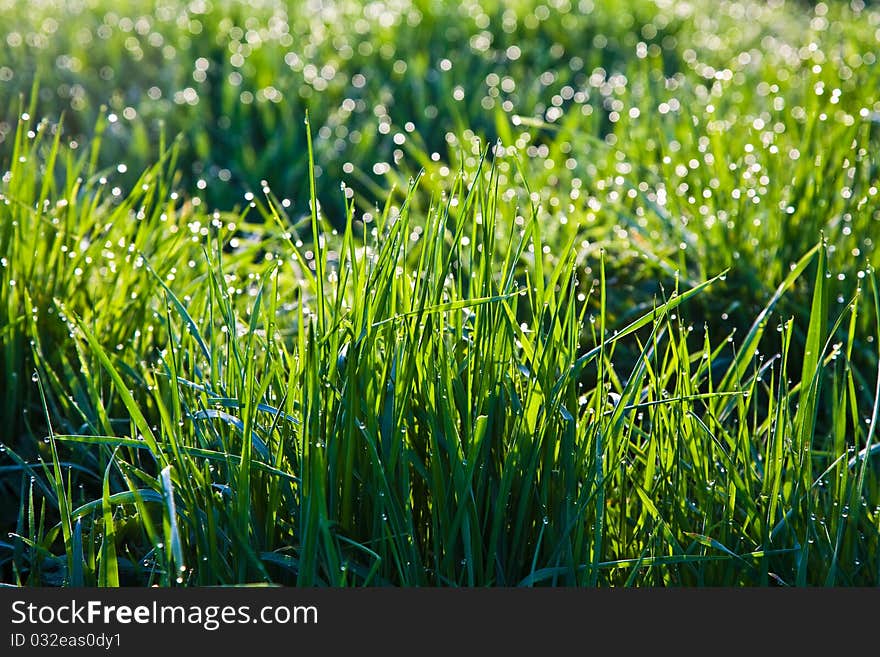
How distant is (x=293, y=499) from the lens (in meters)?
1.32

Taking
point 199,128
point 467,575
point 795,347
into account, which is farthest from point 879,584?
point 199,128

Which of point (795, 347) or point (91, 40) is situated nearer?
point (795, 347)

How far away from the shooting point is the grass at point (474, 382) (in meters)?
1.28

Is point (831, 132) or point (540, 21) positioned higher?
point (540, 21)

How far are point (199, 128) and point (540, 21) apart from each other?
1.92 metres

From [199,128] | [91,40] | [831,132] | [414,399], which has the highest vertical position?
[91,40]

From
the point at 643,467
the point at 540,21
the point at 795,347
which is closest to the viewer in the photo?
the point at 643,467

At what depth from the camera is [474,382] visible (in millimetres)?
1347

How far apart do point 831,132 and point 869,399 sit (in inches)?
41.1

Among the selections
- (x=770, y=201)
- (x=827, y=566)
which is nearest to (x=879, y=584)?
(x=827, y=566)

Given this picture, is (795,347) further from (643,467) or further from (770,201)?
(643,467)

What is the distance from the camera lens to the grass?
1.28 metres

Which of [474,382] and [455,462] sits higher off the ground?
[474,382]

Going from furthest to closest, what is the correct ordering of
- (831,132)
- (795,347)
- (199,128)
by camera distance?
(199,128) < (831,132) < (795,347)
